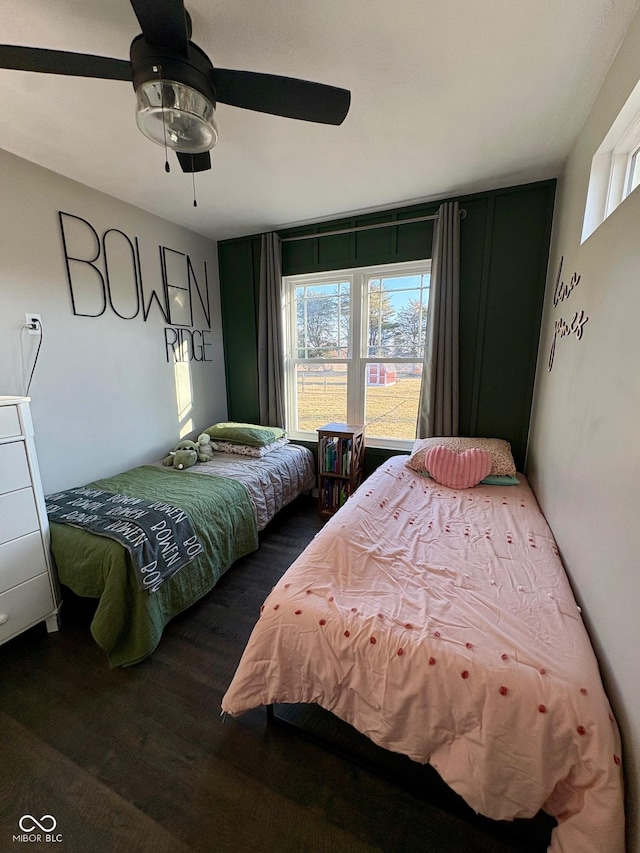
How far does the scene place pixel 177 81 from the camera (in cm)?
107

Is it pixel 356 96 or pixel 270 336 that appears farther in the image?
pixel 270 336

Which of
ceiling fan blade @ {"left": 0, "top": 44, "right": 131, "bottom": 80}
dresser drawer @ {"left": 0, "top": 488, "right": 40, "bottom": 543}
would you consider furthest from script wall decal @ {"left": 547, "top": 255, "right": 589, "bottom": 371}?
dresser drawer @ {"left": 0, "top": 488, "right": 40, "bottom": 543}

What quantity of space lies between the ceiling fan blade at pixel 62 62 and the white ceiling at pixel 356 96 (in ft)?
0.68

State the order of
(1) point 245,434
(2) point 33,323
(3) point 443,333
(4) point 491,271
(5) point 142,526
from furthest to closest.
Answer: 1. (1) point 245,434
2. (3) point 443,333
3. (4) point 491,271
4. (2) point 33,323
5. (5) point 142,526

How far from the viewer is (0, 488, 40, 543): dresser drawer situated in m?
1.52

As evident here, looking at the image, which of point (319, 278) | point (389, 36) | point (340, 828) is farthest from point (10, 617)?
point (319, 278)

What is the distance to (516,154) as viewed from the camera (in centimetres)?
192

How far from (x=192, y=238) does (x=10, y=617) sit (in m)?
3.14

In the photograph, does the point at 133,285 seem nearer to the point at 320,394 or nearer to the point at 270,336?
the point at 270,336

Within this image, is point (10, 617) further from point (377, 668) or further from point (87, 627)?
point (377, 668)

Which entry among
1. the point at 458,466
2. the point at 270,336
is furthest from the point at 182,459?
the point at 458,466

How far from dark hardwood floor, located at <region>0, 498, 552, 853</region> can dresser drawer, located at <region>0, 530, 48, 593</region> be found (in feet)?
1.30

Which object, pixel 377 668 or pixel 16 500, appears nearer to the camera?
pixel 377 668

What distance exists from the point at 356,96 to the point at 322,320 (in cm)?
178
